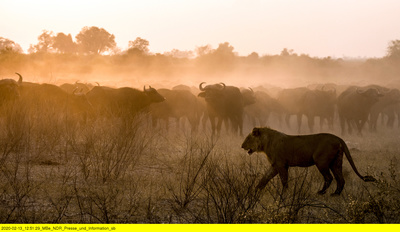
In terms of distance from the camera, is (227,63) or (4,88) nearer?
(4,88)

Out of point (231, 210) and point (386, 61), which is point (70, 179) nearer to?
point (231, 210)

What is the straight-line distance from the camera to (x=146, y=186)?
7.53 m

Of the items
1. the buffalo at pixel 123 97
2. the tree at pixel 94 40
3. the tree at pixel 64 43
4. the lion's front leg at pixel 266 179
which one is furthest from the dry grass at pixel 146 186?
the tree at pixel 64 43

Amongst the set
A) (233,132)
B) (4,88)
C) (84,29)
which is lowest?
(233,132)

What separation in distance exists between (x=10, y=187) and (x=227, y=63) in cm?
6229

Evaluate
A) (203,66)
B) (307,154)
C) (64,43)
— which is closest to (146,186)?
(307,154)

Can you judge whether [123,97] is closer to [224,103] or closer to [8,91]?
[8,91]

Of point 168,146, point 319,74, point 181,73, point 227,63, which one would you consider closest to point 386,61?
point 319,74

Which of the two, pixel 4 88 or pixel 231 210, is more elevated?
pixel 4 88

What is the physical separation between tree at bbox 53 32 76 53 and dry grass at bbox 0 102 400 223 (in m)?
74.1

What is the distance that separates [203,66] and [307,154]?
197 ft

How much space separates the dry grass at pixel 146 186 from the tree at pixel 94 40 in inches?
2764

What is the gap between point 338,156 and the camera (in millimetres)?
6961
